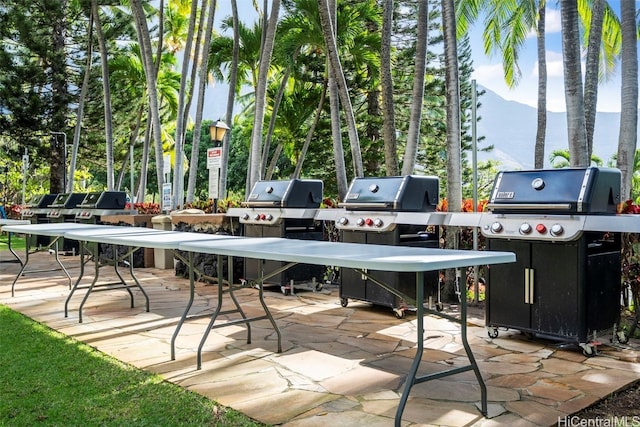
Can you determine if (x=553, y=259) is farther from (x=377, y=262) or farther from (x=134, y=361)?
(x=134, y=361)

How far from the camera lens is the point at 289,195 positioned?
225 inches

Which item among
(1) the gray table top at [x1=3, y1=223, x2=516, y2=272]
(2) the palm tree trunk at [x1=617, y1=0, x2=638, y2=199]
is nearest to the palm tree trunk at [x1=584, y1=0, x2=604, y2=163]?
(2) the palm tree trunk at [x1=617, y1=0, x2=638, y2=199]

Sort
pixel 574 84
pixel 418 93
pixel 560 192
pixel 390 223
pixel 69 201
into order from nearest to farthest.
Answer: pixel 560 192 → pixel 390 223 → pixel 574 84 → pixel 418 93 → pixel 69 201

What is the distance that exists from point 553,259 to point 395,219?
1.35m

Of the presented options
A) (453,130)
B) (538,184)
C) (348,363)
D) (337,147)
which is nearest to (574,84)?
(453,130)

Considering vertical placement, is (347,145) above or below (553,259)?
above

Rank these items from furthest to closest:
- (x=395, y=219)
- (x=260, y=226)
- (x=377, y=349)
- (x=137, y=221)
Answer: (x=137, y=221), (x=260, y=226), (x=395, y=219), (x=377, y=349)

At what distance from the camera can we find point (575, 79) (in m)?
4.65

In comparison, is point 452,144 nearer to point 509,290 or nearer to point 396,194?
point 396,194

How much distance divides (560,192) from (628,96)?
443cm

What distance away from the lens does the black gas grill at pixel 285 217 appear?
5730mm

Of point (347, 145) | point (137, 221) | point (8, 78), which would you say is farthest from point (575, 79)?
point (8, 78)

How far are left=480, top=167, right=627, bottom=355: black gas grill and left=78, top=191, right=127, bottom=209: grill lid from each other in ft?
23.7

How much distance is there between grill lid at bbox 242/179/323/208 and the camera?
5734mm
